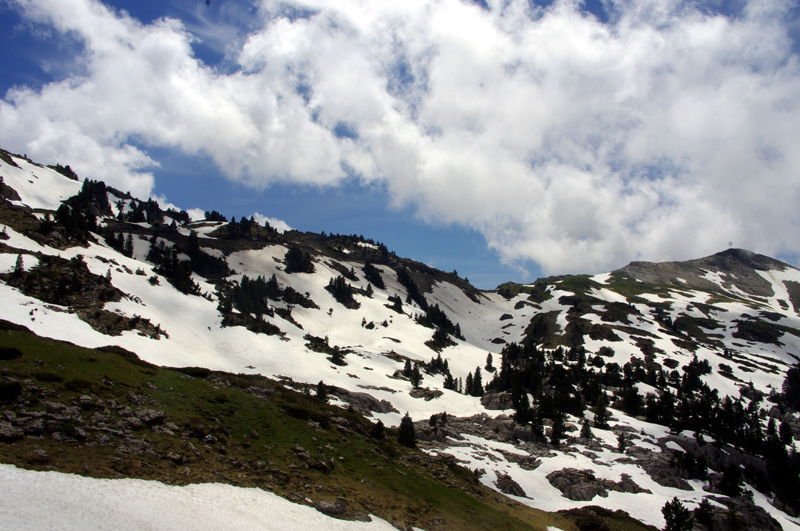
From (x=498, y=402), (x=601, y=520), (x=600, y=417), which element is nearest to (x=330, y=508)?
(x=601, y=520)

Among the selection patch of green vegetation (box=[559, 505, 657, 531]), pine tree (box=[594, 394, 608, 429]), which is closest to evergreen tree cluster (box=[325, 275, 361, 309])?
pine tree (box=[594, 394, 608, 429])

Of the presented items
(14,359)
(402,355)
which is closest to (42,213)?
(402,355)

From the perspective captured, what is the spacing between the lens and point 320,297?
189 m

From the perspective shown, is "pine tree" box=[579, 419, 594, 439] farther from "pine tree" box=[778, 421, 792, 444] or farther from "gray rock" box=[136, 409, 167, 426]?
"gray rock" box=[136, 409, 167, 426]

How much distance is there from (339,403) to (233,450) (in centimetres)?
5094

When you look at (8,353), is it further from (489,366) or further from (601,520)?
(489,366)

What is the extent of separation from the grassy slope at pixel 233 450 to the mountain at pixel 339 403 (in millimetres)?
196

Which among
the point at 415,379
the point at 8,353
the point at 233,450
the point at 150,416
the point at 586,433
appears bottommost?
the point at 233,450

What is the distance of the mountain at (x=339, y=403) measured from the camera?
26.8 metres

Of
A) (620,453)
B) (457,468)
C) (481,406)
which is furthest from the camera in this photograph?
(481,406)

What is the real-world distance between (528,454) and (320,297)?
13159 cm

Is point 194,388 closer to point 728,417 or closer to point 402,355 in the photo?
point 402,355

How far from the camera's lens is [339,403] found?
7812cm

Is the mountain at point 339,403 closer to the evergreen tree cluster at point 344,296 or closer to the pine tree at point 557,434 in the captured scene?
the pine tree at point 557,434
